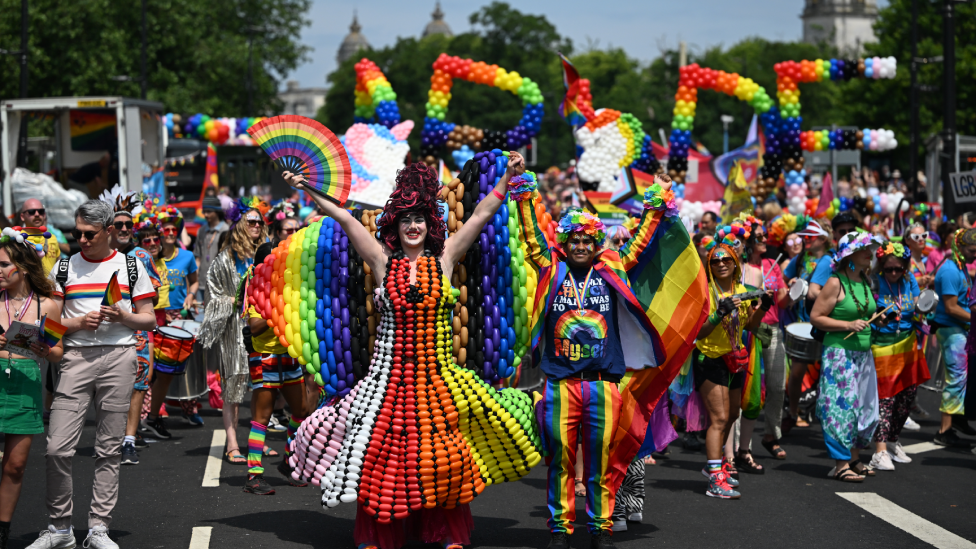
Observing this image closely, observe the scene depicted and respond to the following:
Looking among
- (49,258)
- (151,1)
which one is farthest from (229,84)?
(49,258)

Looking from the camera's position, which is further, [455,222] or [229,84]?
[229,84]

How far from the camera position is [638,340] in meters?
6.33

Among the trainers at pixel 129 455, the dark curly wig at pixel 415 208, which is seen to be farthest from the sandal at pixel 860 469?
the trainers at pixel 129 455

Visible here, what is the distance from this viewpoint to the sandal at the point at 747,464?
8.34 meters

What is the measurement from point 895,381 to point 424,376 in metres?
4.27

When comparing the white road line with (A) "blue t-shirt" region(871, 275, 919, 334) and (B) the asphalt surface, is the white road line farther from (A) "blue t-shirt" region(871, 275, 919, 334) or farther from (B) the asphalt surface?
(A) "blue t-shirt" region(871, 275, 919, 334)

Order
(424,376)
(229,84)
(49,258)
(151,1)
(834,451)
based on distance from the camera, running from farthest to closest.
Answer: (229,84)
(151,1)
(49,258)
(834,451)
(424,376)

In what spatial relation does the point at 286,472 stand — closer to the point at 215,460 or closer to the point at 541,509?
the point at 215,460

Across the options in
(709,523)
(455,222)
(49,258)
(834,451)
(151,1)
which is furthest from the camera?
(151,1)

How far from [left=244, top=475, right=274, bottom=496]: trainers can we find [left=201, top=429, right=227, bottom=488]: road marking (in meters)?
0.33

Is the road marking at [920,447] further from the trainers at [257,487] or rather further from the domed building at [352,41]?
the domed building at [352,41]

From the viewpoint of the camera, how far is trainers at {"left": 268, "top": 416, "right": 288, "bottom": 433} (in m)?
9.83

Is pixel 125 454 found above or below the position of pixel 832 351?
below

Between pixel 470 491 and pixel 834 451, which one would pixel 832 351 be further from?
pixel 470 491
